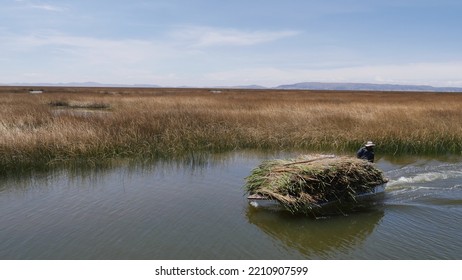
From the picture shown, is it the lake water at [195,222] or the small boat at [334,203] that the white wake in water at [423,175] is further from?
the small boat at [334,203]

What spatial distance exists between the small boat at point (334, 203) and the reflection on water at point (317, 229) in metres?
0.20

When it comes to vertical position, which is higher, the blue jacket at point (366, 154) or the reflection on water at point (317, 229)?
the blue jacket at point (366, 154)

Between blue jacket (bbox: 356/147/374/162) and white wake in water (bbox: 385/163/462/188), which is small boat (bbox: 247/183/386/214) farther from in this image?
white wake in water (bbox: 385/163/462/188)

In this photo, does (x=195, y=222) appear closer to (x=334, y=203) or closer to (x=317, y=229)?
(x=317, y=229)

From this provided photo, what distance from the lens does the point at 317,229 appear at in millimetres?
8188

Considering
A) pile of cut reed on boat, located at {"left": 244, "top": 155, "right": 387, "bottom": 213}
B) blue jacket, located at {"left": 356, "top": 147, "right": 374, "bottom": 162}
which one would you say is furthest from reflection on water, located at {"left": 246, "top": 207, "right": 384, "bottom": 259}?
blue jacket, located at {"left": 356, "top": 147, "right": 374, "bottom": 162}

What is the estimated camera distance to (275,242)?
7566mm

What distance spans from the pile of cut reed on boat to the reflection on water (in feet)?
1.30

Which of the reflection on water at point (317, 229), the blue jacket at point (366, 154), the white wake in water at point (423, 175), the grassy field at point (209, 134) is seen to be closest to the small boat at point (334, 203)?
the reflection on water at point (317, 229)

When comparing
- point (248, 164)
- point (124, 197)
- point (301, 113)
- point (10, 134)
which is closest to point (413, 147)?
point (301, 113)

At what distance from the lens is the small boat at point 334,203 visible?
29.3 feet

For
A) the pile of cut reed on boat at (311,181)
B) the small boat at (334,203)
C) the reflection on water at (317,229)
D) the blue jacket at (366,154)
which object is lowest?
the reflection on water at (317,229)

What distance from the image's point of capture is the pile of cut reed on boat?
28.6ft

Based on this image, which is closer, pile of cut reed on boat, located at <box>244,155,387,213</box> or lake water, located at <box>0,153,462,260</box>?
lake water, located at <box>0,153,462,260</box>
